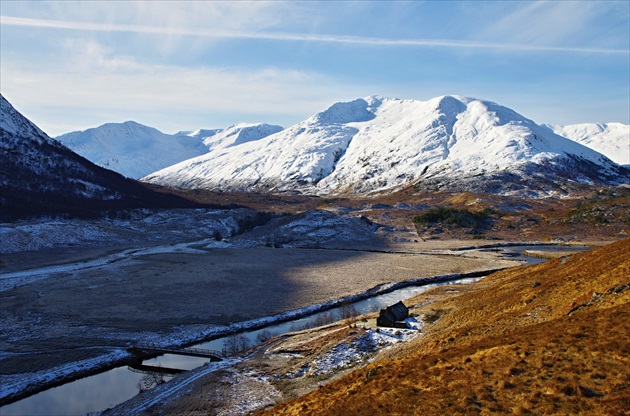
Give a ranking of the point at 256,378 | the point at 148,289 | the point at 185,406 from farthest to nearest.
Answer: the point at 148,289 → the point at 256,378 → the point at 185,406

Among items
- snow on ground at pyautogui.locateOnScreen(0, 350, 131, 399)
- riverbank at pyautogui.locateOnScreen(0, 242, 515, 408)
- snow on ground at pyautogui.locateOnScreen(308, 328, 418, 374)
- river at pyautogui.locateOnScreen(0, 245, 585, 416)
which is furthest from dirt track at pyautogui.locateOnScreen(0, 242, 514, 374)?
snow on ground at pyautogui.locateOnScreen(308, 328, 418, 374)

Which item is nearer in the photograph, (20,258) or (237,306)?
(237,306)

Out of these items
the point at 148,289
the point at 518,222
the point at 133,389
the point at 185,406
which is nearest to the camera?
the point at 185,406

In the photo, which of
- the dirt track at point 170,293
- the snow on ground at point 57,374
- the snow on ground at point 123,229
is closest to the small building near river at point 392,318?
the dirt track at point 170,293

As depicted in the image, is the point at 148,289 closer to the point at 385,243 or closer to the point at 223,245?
the point at 223,245

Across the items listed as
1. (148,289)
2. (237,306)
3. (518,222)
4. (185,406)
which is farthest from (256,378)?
(518,222)

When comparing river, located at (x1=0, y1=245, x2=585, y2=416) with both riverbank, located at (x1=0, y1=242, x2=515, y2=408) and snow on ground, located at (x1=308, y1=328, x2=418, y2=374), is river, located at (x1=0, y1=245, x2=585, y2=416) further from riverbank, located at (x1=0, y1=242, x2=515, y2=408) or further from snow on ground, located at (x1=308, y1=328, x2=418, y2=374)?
snow on ground, located at (x1=308, y1=328, x2=418, y2=374)

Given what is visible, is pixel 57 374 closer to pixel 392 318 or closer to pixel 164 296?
pixel 164 296

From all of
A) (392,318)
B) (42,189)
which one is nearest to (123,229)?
(42,189)
